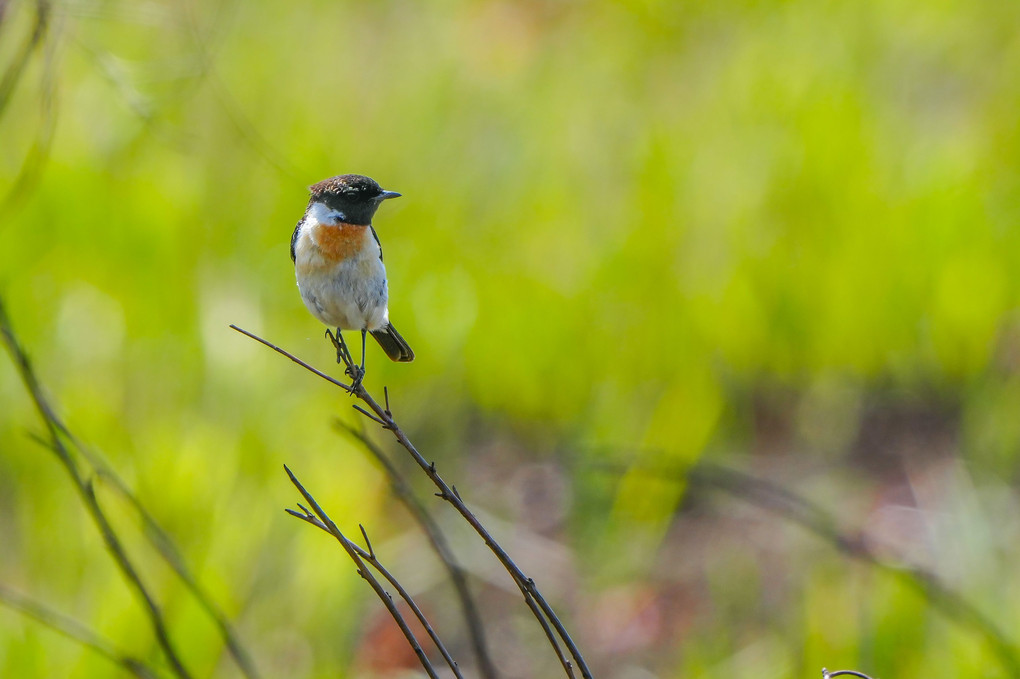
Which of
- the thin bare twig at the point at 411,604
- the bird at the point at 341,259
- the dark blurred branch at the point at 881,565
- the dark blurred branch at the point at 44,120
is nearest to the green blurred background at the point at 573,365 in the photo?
the dark blurred branch at the point at 881,565

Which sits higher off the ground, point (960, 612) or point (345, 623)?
point (960, 612)

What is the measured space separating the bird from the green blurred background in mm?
652

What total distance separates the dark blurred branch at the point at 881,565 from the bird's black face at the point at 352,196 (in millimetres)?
674

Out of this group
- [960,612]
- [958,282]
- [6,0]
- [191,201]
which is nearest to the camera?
[6,0]

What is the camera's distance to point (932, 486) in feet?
10.8

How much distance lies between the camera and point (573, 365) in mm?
3506

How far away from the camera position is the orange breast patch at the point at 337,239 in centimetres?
178

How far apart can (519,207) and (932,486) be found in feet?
6.00

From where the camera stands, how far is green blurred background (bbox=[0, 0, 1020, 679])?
109 inches

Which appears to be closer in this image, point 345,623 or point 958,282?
point 345,623

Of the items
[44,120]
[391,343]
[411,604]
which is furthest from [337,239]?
[411,604]

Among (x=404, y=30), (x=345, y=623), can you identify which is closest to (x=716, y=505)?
(x=345, y=623)

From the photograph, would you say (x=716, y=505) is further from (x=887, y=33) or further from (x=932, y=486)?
(x=887, y=33)

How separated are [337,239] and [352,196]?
0.13 metres
